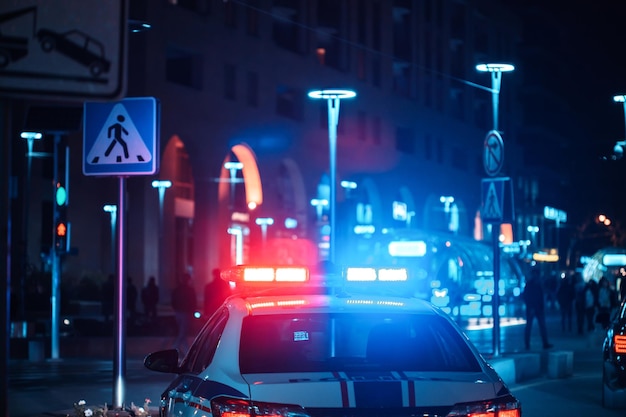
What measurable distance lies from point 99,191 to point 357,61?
63.0 ft

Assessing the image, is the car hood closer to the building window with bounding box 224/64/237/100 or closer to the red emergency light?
the red emergency light

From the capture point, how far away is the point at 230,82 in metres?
53.5

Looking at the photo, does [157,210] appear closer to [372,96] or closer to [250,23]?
[250,23]

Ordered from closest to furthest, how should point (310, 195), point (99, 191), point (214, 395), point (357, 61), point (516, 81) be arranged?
1. point (214, 395)
2. point (99, 191)
3. point (310, 195)
4. point (357, 61)
5. point (516, 81)

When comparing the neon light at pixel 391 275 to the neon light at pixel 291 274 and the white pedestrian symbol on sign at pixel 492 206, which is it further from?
the white pedestrian symbol on sign at pixel 492 206

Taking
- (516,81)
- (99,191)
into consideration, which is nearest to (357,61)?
(99,191)

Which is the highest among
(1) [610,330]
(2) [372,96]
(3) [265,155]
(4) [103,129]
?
(2) [372,96]

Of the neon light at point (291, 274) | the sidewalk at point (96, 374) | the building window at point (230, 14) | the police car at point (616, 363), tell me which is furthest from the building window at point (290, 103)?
the neon light at point (291, 274)

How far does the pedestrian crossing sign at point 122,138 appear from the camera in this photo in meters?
11.5

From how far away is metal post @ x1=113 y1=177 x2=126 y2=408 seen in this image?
11.9 meters

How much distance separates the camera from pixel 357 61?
215ft

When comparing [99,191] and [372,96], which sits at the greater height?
[372,96]

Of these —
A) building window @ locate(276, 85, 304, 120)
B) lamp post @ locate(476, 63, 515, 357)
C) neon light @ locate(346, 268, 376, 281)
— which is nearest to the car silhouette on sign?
neon light @ locate(346, 268, 376, 281)

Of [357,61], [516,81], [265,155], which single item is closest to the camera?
[265,155]
